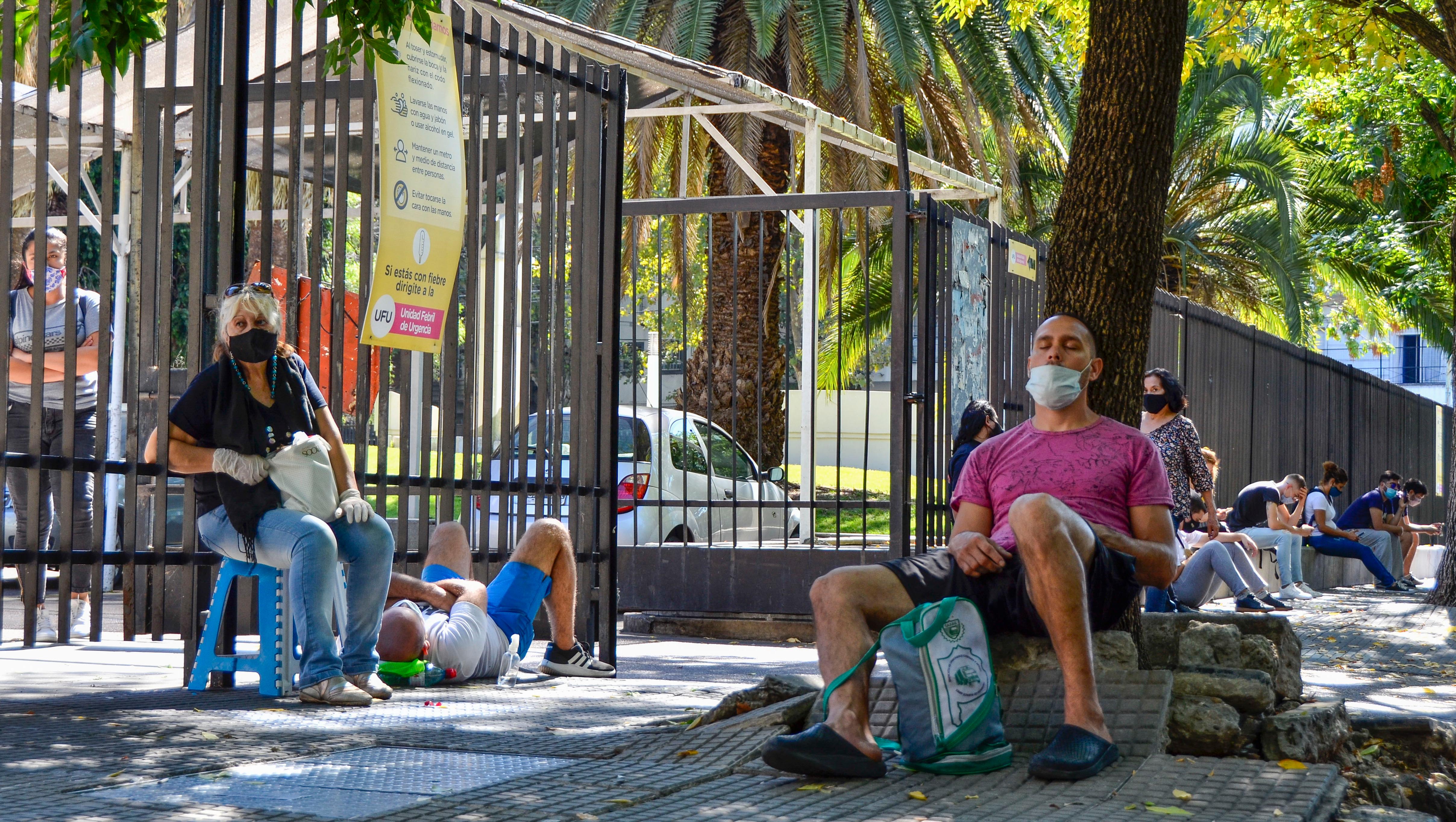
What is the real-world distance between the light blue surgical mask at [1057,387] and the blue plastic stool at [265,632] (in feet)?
8.66

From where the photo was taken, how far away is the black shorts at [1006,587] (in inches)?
179

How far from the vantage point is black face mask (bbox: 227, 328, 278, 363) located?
5.46 metres

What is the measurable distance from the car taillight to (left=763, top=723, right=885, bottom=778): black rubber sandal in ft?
20.5

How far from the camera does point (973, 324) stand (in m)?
9.93

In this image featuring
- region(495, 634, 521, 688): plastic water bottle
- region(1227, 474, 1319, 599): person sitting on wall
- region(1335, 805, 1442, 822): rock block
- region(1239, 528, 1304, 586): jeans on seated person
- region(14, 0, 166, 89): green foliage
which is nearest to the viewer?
region(1335, 805, 1442, 822): rock block

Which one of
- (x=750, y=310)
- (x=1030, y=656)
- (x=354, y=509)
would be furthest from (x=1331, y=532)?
(x=354, y=509)

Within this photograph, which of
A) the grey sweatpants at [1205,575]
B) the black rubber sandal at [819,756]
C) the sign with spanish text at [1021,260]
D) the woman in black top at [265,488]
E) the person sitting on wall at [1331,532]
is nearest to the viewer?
the black rubber sandal at [819,756]

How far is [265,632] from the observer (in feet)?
18.3

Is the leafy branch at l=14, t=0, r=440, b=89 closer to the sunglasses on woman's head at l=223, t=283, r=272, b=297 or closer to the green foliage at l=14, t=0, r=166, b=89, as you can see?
the green foliage at l=14, t=0, r=166, b=89

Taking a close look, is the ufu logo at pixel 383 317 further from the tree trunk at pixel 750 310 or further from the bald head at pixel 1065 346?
the tree trunk at pixel 750 310

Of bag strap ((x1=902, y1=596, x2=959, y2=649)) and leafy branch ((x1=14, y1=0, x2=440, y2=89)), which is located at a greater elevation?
leafy branch ((x1=14, y1=0, x2=440, y2=89))

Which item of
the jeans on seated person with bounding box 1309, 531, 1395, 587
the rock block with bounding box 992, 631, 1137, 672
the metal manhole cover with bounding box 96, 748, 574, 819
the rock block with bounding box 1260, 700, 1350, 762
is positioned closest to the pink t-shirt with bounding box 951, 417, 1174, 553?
the rock block with bounding box 992, 631, 1137, 672

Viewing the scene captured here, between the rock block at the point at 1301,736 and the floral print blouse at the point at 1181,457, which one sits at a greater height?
the floral print blouse at the point at 1181,457

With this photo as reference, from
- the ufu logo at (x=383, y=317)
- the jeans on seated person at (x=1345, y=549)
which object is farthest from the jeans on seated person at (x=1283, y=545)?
the ufu logo at (x=383, y=317)
